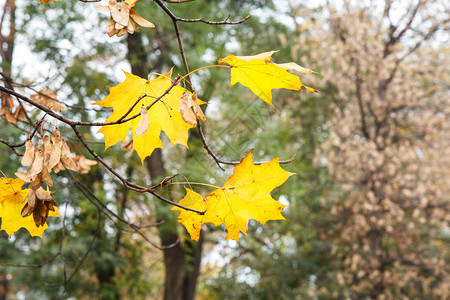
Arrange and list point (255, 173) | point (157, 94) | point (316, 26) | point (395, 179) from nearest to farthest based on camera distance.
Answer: point (255, 173) → point (157, 94) → point (395, 179) → point (316, 26)

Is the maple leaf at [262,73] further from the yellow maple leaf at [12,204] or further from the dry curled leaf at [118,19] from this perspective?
the yellow maple leaf at [12,204]

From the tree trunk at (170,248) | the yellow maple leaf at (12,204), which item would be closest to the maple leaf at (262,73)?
the yellow maple leaf at (12,204)

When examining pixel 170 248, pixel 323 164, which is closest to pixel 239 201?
pixel 170 248

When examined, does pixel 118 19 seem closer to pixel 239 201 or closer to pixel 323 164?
pixel 239 201

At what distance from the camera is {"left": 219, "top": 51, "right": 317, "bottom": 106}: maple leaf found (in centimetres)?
77

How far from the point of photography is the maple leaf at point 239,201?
2.64ft

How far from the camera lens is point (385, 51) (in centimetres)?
577

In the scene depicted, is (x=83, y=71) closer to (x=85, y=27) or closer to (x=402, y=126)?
(x=85, y=27)

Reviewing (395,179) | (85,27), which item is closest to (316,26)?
(395,179)

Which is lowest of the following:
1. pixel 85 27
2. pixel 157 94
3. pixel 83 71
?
pixel 157 94

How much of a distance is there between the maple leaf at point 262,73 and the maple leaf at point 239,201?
0.50 feet

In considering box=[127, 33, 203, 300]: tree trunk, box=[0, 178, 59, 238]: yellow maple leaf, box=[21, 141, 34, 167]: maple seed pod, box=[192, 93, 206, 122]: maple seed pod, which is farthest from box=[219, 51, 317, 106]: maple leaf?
box=[127, 33, 203, 300]: tree trunk

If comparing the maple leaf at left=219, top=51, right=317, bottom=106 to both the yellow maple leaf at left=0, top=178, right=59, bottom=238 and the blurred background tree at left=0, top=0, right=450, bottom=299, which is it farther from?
the blurred background tree at left=0, top=0, right=450, bottom=299

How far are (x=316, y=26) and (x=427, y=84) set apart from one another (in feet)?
7.11
